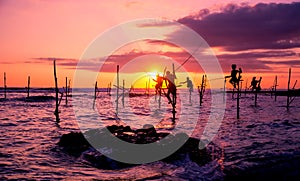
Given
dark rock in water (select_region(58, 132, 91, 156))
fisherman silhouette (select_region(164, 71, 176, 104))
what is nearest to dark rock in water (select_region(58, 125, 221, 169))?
dark rock in water (select_region(58, 132, 91, 156))

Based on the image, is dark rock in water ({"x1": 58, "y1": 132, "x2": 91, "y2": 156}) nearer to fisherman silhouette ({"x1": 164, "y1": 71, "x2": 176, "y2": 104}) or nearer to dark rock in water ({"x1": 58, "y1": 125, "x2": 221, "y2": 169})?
dark rock in water ({"x1": 58, "y1": 125, "x2": 221, "y2": 169})

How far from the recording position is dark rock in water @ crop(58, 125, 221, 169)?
629 inches

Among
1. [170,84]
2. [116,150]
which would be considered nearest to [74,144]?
[116,150]

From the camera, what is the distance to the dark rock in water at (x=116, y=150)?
15981 mm

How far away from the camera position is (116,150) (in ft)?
57.4

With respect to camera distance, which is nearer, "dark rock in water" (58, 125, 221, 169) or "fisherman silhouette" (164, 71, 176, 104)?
"dark rock in water" (58, 125, 221, 169)

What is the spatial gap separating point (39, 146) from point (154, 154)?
7.90 meters

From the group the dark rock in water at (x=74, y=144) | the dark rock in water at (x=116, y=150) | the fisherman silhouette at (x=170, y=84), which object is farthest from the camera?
the fisherman silhouette at (x=170, y=84)

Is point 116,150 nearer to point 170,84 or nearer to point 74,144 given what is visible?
point 74,144

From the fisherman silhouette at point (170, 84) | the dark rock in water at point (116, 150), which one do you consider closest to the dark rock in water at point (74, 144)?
the dark rock in water at point (116, 150)

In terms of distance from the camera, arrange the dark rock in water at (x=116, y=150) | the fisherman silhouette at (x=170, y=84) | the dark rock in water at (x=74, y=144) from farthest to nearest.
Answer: the fisherman silhouette at (x=170, y=84)
the dark rock in water at (x=74, y=144)
the dark rock in water at (x=116, y=150)

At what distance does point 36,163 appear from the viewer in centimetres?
1551

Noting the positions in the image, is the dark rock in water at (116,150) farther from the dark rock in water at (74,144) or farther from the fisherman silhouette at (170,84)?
the fisherman silhouette at (170,84)

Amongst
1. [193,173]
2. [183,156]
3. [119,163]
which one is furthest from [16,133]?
[193,173]
